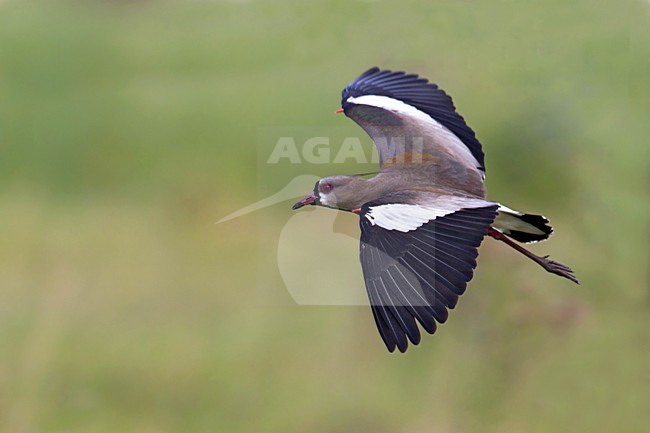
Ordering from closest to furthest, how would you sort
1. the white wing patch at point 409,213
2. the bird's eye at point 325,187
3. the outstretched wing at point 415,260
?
the outstretched wing at point 415,260 < the white wing patch at point 409,213 < the bird's eye at point 325,187

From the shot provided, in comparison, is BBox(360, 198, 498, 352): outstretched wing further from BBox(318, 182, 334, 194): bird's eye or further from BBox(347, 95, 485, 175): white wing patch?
BBox(347, 95, 485, 175): white wing patch

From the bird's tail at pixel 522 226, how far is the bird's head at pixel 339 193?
556 mm

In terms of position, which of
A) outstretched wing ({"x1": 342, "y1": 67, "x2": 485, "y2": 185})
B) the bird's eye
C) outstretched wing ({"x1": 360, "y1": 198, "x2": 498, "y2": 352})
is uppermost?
outstretched wing ({"x1": 342, "y1": 67, "x2": 485, "y2": 185})

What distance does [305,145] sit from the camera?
5715mm

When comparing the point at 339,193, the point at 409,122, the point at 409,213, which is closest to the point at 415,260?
the point at 409,213

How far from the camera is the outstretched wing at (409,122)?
3.60 m

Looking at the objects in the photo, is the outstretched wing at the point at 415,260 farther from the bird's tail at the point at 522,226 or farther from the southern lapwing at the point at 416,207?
the bird's tail at the point at 522,226

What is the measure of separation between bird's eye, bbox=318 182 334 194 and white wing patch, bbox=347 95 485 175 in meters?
0.44

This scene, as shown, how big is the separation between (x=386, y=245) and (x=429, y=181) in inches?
25.0

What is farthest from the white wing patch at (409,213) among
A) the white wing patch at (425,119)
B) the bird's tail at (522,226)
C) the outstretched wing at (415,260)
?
the white wing patch at (425,119)

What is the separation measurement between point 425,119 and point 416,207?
84cm

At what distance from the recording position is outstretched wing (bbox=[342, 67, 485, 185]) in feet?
11.8

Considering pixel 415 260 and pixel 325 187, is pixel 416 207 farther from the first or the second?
pixel 325 187

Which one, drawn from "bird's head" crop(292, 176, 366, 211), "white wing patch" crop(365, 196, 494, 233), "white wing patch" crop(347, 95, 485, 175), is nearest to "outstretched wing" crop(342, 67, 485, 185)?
"white wing patch" crop(347, 95, 485, 175)
